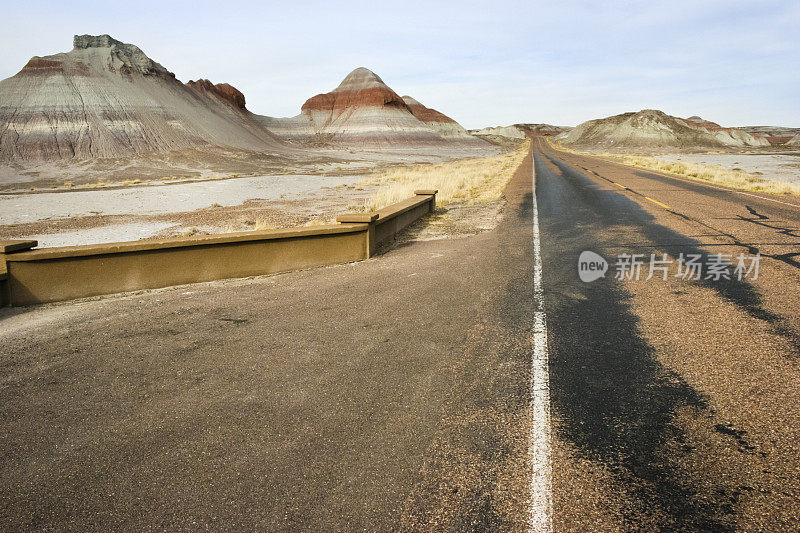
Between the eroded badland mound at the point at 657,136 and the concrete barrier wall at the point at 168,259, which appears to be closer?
the concrete barrier wall at the point at 168,259

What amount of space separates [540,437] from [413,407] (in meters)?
0.96

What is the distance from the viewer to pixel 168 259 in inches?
285

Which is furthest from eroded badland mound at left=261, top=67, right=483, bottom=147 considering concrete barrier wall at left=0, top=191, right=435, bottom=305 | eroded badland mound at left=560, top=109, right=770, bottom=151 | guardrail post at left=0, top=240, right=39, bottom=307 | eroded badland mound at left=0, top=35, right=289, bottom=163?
guardrail post at left=0, top=240, right=39, bottom=307

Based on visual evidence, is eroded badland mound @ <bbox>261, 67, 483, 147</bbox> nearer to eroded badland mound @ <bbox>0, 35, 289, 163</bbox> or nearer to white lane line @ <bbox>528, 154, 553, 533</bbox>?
eroded badland mound @ <bbox>0, 35, 289, 163</bbox>

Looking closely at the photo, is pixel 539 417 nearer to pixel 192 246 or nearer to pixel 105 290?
pixel 192 246

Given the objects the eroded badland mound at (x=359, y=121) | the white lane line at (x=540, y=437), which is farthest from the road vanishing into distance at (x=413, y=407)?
the eroded badland mound at (x=359, y=121)

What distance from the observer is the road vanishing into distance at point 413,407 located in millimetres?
2611

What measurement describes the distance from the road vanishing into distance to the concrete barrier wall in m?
0.37

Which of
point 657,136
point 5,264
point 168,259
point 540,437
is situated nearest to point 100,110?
point 5,264

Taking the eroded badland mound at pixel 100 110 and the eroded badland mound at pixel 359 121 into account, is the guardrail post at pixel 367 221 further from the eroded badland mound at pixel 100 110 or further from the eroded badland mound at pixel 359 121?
the eroded badland mound at pixel 359 121

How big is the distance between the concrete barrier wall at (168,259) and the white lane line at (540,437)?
4278 millimetres

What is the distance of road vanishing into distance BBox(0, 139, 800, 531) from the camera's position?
103 inches

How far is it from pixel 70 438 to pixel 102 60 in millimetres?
96587

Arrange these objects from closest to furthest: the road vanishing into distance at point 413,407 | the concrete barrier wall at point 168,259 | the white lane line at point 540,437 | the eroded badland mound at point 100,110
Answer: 1. the white lane line at point 540,437
2. the road vanishing into distance at point 413,407
3. the concrete barrier wall at point 168,259
4. the eroded badland mound at point 100,110
